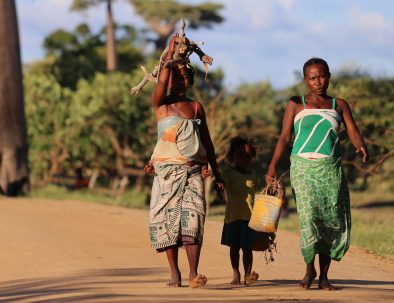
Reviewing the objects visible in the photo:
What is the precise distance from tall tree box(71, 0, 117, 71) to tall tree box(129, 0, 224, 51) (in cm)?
181

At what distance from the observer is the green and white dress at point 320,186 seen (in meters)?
8.48

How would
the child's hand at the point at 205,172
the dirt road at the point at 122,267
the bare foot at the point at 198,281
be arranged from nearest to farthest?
the dirt road at the point at 122,267
the bare foot at the point at 198,281
the child's hand at the point at 205,172

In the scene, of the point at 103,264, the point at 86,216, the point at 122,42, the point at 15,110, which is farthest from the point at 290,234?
the point at 122,42

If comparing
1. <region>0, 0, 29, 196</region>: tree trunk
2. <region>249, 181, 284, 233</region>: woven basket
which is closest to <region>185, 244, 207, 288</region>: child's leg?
<region>249, 181, 284, 233</region>: woven basket

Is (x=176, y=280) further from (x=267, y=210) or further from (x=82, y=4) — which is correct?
(x=82, y=4)

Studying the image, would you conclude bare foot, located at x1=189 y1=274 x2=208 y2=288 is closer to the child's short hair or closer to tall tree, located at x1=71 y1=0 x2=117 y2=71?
the child's short hair

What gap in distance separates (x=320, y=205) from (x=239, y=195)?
0.85 m

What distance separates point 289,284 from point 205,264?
1843 millimetres

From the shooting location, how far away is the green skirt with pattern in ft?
27.8

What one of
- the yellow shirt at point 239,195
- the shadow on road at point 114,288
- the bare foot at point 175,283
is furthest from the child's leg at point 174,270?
the yellow shirt at point 239,195

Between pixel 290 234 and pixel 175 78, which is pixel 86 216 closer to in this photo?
pixel 290 234

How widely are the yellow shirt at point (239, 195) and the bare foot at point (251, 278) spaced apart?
1.72 feet

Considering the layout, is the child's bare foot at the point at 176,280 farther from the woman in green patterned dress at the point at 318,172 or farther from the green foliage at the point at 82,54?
the green foliage at the point at 82,54

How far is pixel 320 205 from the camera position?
27.9 ft
